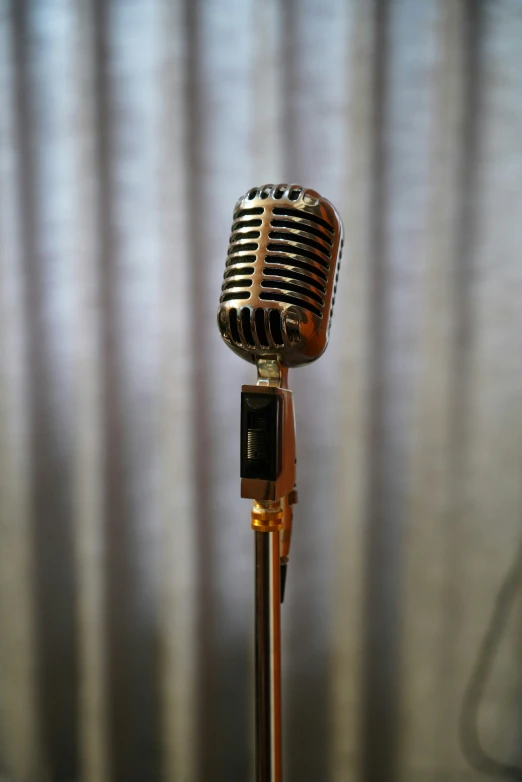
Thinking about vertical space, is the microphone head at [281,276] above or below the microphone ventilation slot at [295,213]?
below

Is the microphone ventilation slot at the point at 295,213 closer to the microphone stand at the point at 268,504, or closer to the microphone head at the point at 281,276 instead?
the microphone head at the point at 281,276

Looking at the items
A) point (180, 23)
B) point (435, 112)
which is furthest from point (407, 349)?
point (180, 23)

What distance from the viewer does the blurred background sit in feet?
3.47

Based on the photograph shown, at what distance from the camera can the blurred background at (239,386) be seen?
41.7 inches

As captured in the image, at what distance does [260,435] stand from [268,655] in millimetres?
269

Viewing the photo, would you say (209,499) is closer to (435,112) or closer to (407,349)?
(407,349)

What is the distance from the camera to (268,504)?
2.19ft

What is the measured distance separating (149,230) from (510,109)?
69 centimetres

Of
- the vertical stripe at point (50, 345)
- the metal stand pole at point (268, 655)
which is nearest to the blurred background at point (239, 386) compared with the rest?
the vertical stripe at point (50, 345)

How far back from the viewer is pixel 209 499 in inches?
45.4

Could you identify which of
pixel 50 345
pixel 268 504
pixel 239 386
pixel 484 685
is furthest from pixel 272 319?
pixel 484 685

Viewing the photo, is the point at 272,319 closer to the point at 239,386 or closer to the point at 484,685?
the point at 239,386

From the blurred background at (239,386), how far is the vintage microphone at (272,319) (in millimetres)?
445

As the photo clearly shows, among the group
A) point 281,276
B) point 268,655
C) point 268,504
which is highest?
point 281,276
